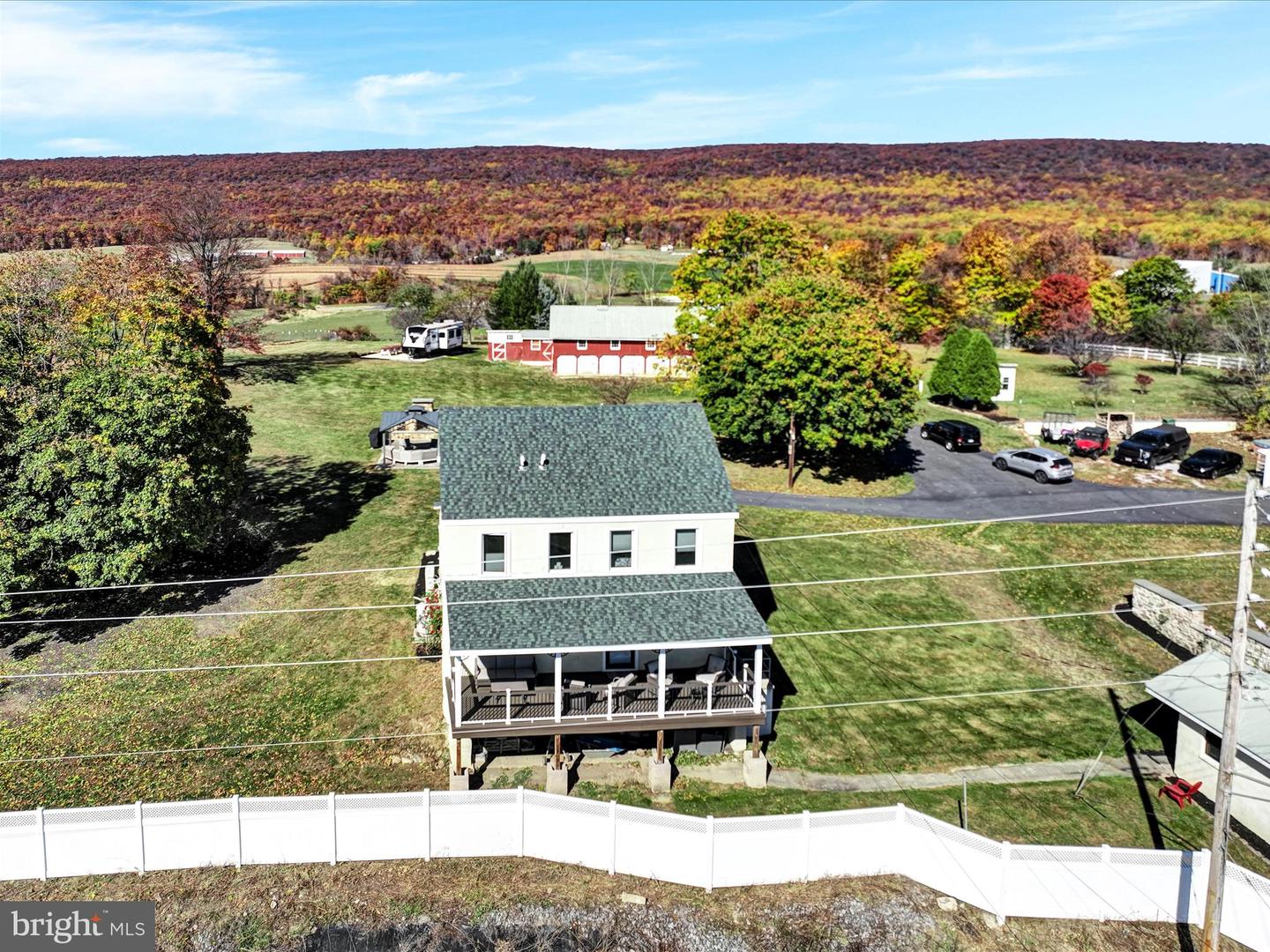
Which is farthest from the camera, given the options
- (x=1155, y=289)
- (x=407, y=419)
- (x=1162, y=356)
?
(x=1155, y=289)

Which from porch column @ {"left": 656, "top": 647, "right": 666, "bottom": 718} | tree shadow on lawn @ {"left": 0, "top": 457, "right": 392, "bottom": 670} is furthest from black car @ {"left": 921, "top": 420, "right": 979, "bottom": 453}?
porch column @ {"left": 656, "top": 647, "right": 666, "bottom": 718}

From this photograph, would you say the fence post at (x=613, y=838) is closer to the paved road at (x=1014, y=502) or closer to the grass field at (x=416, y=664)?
the grass field at (x=416, y=664)

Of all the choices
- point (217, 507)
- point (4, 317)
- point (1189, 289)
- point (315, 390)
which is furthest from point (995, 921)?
point (1189, 289)

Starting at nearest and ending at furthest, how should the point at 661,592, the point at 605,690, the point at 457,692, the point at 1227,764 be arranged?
the point at 1227,764, the point at 457,692, the point at 605,690, the point at 661,592

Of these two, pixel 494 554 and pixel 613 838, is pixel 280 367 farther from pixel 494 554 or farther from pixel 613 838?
pixel 613 838

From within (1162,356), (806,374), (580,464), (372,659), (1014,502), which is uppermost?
(806,374)

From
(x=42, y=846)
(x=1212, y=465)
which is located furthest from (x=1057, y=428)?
(x=42, y=846)

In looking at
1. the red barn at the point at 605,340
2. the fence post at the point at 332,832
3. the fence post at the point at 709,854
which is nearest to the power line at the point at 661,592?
the fence post at the point at 332,832
